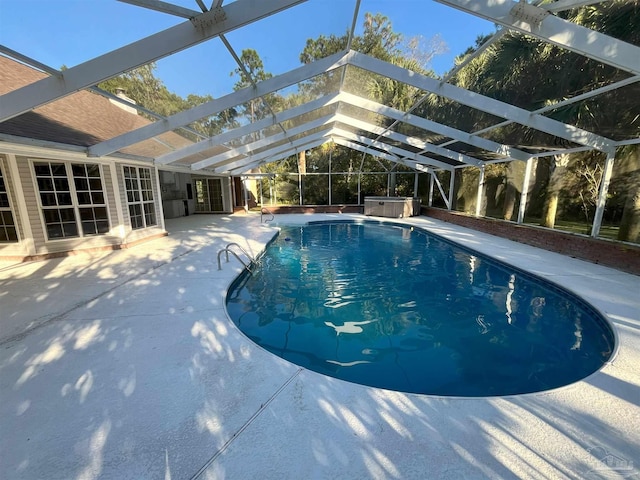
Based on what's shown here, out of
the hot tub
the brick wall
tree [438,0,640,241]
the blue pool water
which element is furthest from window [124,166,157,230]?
the brick wall

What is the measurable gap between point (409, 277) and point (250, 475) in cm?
519

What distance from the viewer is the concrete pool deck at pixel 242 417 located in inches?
69.1

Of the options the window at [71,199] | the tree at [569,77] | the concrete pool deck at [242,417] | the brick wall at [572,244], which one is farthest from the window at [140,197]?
the brick wall at [572,244]

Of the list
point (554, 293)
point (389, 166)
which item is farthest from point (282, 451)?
point (389, 166)

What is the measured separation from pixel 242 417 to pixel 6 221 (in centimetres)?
822

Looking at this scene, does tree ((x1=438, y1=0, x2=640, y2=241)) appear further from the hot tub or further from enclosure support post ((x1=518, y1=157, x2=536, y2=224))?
the hot tub

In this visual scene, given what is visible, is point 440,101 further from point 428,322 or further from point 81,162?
point 81,162

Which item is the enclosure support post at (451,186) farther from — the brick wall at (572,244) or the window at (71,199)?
the window at (71,199)

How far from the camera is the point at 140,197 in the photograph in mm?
8695

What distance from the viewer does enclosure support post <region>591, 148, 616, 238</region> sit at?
6055mm

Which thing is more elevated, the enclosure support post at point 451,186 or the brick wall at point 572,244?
the enclosure support post at point 451,186

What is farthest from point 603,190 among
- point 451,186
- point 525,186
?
point 451,186

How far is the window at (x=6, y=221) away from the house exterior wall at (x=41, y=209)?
0.09 m

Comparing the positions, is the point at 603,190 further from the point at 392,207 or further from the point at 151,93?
the point at 151,93
